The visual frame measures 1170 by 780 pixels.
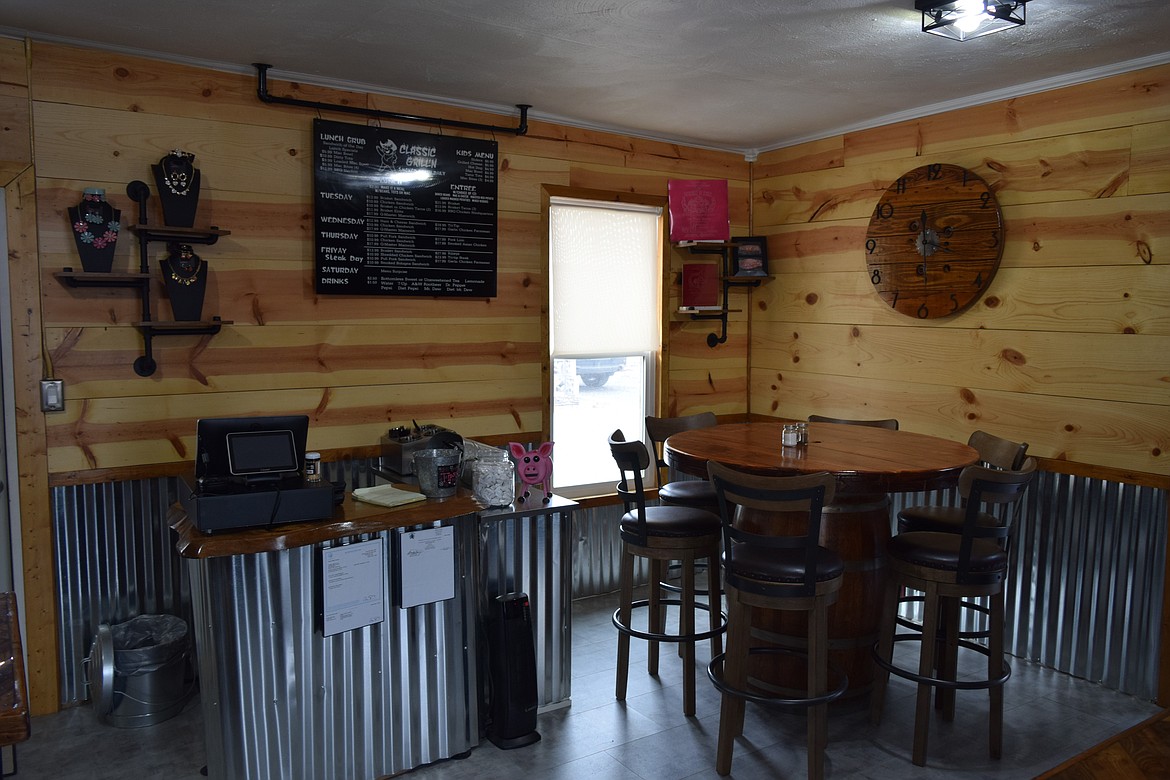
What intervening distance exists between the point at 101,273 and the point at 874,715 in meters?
3.48

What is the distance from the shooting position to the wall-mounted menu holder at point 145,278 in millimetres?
3328

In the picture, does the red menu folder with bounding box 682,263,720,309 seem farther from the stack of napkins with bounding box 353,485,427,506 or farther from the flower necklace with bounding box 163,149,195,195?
the flower necklace with bounding box 163,149,195,195

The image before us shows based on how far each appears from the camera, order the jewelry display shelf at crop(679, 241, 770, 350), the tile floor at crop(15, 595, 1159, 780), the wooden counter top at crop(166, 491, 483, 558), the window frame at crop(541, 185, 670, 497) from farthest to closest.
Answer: the jewelry display shelf at crop(679, 241, 770, 350) < the window frame at crop(541, 185, 670, 497) < the tile floor at crop(15, 595, 1159, 780) < the wooden counter top at crop(166, 491, 483, 558)

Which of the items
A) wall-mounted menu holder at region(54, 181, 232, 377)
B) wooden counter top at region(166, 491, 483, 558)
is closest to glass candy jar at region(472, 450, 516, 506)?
wooden counter top at region(166, 491, 483, 558)

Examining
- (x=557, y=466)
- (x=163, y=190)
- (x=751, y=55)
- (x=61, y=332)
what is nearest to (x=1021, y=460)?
(x=751, y=55)

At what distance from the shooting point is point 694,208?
491cm

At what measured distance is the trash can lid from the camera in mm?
3219

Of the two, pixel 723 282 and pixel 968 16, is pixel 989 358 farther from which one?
pixel 968 16

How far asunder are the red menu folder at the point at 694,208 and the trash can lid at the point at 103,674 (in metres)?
3.46

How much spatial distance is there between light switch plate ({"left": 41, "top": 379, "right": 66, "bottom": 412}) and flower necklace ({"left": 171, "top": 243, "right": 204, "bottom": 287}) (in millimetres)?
608

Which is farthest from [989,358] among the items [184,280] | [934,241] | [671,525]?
[184,280]

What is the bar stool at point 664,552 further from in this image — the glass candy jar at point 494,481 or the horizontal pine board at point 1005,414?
the horizontal pine board at point 1005,414

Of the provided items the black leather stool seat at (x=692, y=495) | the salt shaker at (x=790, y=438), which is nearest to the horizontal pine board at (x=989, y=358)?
the salt shaker at (x=790, y=438)

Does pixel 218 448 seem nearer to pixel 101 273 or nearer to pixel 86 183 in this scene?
pixel 101 273
